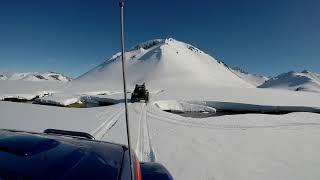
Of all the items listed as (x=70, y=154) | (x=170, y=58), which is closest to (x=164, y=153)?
(x=70, y=154)

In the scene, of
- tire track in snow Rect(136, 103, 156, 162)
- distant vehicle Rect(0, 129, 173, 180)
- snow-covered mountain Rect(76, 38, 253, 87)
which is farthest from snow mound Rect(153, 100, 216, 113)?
snow-covered mountain Rect(76, 38, 253, 87)

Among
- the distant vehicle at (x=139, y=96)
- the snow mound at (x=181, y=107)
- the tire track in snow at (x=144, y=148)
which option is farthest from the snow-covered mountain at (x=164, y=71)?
the tire track in snow at (x=144, y=148)

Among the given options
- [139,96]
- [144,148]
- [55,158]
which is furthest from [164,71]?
[55,158]

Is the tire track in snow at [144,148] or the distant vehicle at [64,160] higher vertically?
the distant vehicle at [64,160]

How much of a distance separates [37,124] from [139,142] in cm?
535

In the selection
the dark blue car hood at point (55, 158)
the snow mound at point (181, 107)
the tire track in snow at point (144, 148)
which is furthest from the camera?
the snow mound at point (181, 107)

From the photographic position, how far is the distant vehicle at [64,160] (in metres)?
2.10

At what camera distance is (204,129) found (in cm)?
1170

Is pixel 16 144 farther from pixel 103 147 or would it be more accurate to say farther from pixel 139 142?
pixel 139 142

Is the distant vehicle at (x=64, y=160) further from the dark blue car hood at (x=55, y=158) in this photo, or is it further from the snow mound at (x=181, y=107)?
the snow mound at (x=181, y=107)

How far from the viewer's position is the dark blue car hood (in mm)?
2084

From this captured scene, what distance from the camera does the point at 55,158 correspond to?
2.41 m

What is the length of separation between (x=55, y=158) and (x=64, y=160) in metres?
0.09

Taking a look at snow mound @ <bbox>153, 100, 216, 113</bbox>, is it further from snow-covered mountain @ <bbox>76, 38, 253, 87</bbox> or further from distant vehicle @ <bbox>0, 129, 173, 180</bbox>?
snow-covered mountain @ <bbox>76, 38, 253, 87</bbox>
